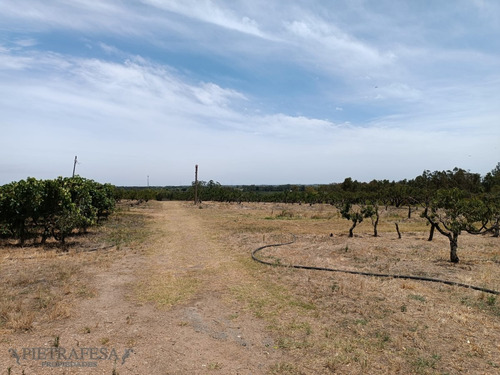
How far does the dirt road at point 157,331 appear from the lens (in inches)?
210

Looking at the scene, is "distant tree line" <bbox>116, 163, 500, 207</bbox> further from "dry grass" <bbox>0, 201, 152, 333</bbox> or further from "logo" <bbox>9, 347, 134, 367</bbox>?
"logo" <bbox>9, 347, 134, 367</bbox>

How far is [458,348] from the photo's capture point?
5801 mm

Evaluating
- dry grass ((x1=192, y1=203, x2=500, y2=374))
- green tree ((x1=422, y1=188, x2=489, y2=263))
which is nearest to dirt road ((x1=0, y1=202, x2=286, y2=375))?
dry grass ((x1=192, y1=203, x2=500, y2=374))

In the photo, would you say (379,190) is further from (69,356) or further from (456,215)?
(69,356)

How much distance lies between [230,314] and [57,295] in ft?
16.9

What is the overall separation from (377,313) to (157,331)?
5401mm

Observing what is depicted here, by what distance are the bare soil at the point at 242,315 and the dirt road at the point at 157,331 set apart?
0.10 ft

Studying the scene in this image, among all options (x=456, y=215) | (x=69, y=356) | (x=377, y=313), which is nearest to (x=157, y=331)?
(x=69, y=356)

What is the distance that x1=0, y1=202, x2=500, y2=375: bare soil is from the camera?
5.41m

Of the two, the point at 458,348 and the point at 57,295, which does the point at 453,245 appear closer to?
the point at 458,348

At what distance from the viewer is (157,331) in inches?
260

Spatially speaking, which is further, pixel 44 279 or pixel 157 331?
pixel 44 279

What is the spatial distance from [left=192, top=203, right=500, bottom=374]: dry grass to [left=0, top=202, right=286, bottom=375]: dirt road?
61cm

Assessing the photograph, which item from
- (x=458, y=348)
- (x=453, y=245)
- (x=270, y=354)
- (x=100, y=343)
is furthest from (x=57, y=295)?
(x=453, y=245)
